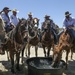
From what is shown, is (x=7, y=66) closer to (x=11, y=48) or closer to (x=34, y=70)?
(x=11, y=48)

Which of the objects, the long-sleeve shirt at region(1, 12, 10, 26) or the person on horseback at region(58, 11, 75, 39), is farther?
the long-sleeve shirt at region(1, 12, 10, 26)

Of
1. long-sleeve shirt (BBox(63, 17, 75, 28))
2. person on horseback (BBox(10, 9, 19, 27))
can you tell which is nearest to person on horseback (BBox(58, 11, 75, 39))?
long-sleeve shirt (BBox(63, 17, 75, 28))

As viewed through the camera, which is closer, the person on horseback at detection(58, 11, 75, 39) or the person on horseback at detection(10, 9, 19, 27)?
the person on horseback at detection(58, 11, 75, 39)

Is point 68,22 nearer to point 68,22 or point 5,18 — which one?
point 68,22

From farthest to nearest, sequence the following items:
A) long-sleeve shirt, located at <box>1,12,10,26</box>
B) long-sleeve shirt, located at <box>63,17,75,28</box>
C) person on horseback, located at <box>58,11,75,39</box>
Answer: long-sleeve shirt, located at <box>1,12,10,26</box> < long-sleeve shirt, located at <box>63,17,75,28</box> < person on horseback, located at <box>58,11,75,39</box>

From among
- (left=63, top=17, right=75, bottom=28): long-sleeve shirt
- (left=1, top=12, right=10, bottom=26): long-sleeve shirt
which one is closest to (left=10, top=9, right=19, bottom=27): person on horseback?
(left=1, top=12, right=10, bottom=26): long-sleeve shirt

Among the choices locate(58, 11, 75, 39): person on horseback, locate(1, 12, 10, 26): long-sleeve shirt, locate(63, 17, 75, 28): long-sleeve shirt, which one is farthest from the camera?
locate(1, 12, 10, 26): long-sleeve shirt

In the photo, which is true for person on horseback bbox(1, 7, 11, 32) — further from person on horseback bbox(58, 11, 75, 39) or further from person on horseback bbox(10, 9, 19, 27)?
person on horseback bbox(58, 11, 75, 39)

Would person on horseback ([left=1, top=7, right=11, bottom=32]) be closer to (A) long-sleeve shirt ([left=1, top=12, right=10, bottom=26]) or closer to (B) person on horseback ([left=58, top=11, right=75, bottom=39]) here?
(A) long-sleeve shirt ([left=1, top=12, right=10, bottom=26])

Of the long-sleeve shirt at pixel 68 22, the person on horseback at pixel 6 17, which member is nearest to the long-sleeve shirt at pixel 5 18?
the person on horseback at pixel 6 17

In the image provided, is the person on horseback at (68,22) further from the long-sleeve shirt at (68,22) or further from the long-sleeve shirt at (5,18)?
the long-sleeve shirt at (5,18)

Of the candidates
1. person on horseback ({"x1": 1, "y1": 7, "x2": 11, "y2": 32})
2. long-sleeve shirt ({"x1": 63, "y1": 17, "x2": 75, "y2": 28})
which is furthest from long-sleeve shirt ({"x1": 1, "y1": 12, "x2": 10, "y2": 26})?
long-sleeve shirt ({"x1": 63, "y1": 17, "x2": 75, "y2": 28})

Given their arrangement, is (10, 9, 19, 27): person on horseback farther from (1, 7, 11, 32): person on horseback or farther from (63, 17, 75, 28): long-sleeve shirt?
(63, 17, 75, 28): long-sleeve shirt

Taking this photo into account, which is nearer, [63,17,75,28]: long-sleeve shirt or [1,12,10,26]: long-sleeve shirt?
[63,17,75,28]: long-sleeve shirt
